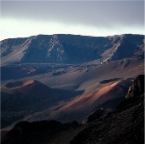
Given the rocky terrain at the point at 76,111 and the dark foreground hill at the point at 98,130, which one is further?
the rocky terrain at the point at 76,111

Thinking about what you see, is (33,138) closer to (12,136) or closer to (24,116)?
(12,136)

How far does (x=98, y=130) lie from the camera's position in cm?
3800

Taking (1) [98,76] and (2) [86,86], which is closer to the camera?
(2) [86,86]

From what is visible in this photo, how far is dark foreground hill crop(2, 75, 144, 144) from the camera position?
103 feet

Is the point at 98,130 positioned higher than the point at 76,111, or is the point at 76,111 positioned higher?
the point at 98,130

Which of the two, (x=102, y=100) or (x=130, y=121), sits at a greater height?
(x=130, y=121)

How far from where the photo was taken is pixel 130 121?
114 ft

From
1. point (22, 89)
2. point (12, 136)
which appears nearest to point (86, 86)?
point (22, 89)

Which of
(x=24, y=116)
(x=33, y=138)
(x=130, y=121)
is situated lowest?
(x=24, y=116)

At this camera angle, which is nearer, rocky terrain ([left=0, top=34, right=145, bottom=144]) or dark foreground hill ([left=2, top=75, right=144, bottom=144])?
dark foreground hill ([left=2, top=75, right=144, bottom=144])

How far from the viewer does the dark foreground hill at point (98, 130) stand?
31.5m

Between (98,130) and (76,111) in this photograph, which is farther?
(76,111)

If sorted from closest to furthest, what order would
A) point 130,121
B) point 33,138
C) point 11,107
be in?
point 130,121
point 33,138
point 11,107

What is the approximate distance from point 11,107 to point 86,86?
173 feet
